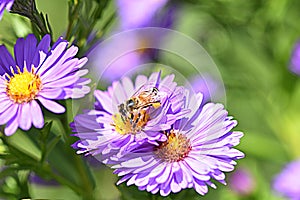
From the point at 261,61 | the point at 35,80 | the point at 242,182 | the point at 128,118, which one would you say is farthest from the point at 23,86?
the point at 261,61

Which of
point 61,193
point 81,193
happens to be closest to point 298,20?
point 61,193

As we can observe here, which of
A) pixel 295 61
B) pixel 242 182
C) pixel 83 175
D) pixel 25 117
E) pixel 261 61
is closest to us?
pixel 25 117

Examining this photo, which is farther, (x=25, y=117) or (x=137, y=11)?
(x=137, y=11)

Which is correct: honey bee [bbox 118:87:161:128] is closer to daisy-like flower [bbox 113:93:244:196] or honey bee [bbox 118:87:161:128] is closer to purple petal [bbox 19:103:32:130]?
daisy-like flower [bbox 113:93:244:196]

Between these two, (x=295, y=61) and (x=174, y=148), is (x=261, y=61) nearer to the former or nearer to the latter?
(x=295, y=61)

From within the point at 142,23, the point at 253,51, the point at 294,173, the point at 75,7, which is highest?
the point at 253,51

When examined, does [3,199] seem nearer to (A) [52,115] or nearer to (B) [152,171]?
(A) [52,115]

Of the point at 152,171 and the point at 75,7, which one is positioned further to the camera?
the point at 75,7
